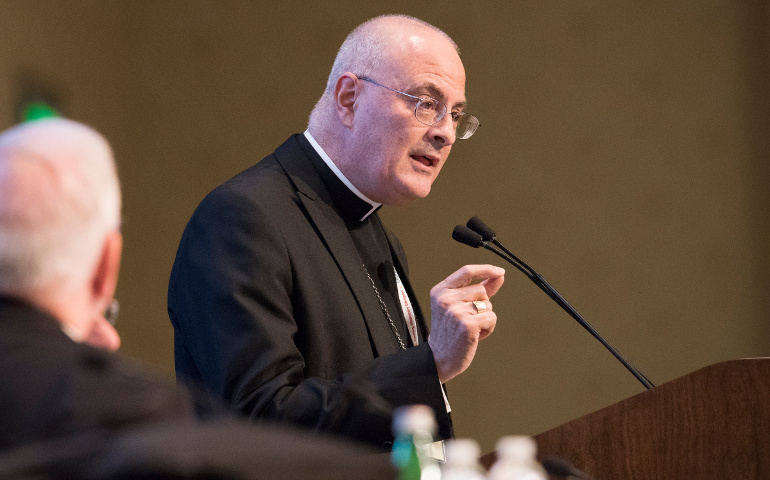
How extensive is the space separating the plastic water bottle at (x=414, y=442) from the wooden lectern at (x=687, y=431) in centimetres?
46

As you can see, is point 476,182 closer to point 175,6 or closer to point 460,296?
point 175,6

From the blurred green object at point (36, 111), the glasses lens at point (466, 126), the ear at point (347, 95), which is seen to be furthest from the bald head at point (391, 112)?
the blurred green object at point (36, 111)

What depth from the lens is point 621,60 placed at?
4.66 meters

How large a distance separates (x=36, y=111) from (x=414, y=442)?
117 inches

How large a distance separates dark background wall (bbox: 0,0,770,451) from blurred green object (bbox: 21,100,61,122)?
1.68 feet

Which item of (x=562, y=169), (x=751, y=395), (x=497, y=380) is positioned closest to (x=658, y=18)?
(x=562, y=169)

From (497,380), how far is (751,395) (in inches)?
118

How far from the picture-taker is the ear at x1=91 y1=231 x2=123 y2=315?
94 cm

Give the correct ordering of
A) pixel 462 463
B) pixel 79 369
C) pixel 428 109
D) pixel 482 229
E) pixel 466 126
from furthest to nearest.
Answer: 1. pixel 466 126
2. pixel 428 109
3. pixel 482 229
4. pixel 462 463
5. pixel 79 369

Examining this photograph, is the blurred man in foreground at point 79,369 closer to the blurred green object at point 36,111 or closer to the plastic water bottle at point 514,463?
the plastic water bottle at point 514,463

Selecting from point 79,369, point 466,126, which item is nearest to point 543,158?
point 466,126

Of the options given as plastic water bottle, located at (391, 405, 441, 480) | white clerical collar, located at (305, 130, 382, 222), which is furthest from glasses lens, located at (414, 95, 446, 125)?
plastic water bottle, located at (391, 405, 441, 480)

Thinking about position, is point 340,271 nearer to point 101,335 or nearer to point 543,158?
point 101,335

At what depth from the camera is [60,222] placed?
34.4 inches
